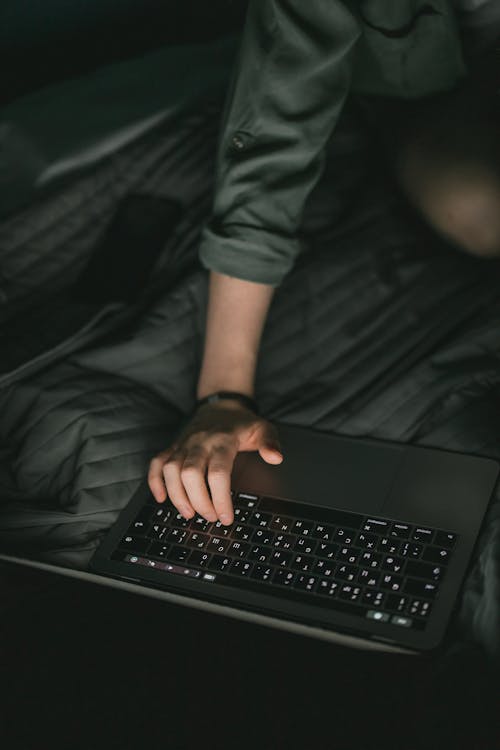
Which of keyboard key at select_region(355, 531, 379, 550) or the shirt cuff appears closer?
keyboard key at select_region(355, 531, 379, 550)

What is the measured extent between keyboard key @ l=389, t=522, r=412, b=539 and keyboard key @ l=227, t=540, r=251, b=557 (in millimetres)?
141

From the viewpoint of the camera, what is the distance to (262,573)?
0.72 meters

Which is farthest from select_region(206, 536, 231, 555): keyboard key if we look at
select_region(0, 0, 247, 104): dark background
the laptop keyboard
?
select_region(0, 0, 247, 104): dark background

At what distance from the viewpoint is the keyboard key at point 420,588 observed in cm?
67

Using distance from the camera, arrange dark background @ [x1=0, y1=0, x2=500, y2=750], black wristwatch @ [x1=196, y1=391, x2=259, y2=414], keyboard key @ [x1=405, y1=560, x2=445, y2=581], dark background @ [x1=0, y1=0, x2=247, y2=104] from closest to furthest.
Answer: dark background @ [x1=0, y1=0, x2=500, y2=750] < keyboard key @ [x1=405, y1=560, x2=445, y2=581] < black wristwatch @ [x1=196, y1=391, x2=259, y2=414] < dark background @ [x1=0, y1=0, x2=247, y2=104]

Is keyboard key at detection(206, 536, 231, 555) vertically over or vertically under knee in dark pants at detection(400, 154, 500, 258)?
under

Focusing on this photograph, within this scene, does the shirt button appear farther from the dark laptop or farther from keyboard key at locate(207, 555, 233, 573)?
keyboard key at locate(207, 555, 233, 573)

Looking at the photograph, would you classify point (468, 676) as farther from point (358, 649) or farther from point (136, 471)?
point (136, 471)

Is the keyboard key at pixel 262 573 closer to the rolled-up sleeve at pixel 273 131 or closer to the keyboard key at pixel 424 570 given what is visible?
the keyboard key at pixel 424 570

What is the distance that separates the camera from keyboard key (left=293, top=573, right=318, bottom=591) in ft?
2.31

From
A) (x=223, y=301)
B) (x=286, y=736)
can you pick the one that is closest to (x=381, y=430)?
(x=223, y=301)

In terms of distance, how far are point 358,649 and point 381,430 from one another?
0.94 ft

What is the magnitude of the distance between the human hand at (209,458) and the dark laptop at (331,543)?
0.07 ft

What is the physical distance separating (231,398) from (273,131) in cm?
32
